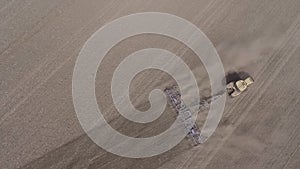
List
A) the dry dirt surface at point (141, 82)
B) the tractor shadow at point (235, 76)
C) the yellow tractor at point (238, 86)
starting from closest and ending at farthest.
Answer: the dry dirt surface at point (141, 82)
the yellow tractor at point (238, 86)
the tractor shadow at point (235, 76)

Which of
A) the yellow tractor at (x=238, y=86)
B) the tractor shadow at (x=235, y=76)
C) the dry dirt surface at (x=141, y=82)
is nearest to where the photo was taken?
the dry dirt surface at (x=141, y=82)

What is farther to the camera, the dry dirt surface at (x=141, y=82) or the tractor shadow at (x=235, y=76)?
the tractor shadow at (x=235, y=76)

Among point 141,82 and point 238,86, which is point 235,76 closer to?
point 238,86

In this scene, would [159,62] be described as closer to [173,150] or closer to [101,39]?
[101,39]

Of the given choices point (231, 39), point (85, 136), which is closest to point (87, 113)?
point (85, 136)

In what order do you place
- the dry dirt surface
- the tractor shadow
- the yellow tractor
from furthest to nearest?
1. the tractor shadow
2. the yellow tractor
3. the dry dirt surface

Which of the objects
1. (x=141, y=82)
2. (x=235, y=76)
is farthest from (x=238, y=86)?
(x=141, y=82)
